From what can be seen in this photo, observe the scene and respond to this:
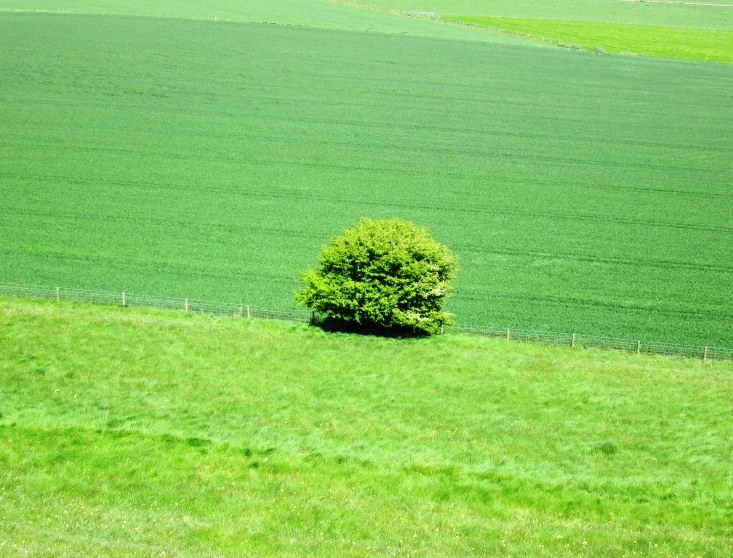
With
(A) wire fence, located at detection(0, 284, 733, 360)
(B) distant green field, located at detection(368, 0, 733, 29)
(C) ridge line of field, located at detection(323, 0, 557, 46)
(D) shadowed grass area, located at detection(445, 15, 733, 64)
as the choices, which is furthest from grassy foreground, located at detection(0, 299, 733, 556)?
(B) distant green field, located at detection(368, 0, 733, 29)

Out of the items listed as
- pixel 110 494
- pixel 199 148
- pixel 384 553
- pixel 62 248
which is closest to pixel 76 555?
pixel 110 494

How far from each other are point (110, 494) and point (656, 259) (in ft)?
88.7

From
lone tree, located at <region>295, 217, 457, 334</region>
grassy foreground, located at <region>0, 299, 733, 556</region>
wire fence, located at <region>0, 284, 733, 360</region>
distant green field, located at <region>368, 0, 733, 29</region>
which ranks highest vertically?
distant green field, located at <region>368, 0, 733, 29</region>

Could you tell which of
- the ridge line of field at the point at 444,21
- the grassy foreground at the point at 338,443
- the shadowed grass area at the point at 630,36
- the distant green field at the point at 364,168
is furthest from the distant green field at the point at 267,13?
the grassy foreground at the point at 338,443

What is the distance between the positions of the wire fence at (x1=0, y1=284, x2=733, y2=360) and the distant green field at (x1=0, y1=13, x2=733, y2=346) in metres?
0.78

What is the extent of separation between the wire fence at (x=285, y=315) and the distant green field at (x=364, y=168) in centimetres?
78

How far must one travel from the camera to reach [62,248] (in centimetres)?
3797

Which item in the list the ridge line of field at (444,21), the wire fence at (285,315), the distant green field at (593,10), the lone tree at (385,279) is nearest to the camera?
the lone tree at (385,279)

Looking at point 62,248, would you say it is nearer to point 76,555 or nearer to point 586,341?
point 586,341

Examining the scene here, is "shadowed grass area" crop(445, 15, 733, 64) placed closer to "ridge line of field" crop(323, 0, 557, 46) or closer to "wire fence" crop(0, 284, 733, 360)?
"ridge line of field" crop(323, 0, 557, 46)

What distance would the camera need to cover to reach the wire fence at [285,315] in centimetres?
3120

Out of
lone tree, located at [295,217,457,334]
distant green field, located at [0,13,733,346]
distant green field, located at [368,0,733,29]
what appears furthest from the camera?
distant green field, located at [368,0,733,29]

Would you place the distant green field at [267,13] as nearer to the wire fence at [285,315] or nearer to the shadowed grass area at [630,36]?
the shadowed grass area at [630,36]

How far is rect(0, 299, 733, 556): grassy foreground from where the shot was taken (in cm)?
1775
